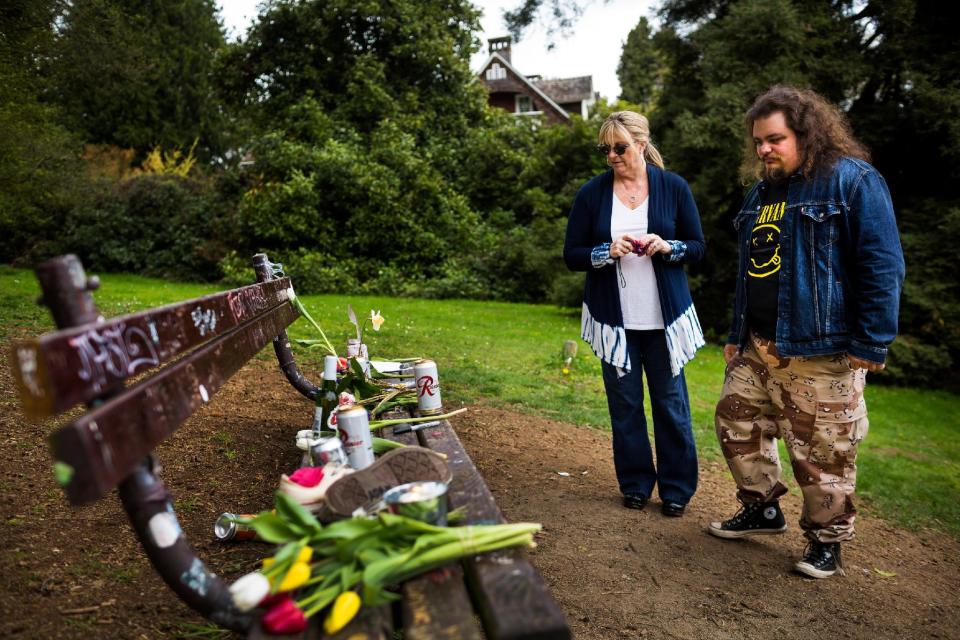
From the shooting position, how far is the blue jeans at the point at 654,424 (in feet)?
12.2

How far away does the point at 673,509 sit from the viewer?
3766 mm

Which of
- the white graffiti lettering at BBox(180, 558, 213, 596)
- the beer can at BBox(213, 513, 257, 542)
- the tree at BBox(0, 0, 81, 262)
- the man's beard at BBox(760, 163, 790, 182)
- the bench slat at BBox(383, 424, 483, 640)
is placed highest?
the tree at BBox(0, 0, 81, 262)

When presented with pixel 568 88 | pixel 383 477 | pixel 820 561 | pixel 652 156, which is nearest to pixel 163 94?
pixel 568 88

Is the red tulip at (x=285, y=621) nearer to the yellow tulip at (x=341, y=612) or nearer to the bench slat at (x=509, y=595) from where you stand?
the yellow tulip at (x=341, y=612)

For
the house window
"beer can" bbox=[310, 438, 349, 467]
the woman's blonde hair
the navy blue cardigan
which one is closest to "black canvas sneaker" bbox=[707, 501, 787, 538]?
the navy blue cardigan

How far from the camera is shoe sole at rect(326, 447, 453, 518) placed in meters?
1.88

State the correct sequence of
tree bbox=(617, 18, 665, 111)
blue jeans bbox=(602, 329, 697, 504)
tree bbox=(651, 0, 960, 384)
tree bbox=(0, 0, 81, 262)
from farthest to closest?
tree bbox=(617, 18, 665, 111) < tree bbox=(651, 0, 960, 384) < tree bbox=(0, 0, 81, 262) < blue jeans bbox=(602, 329, 697, 504)

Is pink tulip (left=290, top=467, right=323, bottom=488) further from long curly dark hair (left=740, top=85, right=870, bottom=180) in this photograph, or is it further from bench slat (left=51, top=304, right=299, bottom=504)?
long curly dark hair (left=740, top=85, right=870, bottom=180)

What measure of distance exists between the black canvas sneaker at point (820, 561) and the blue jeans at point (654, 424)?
69 centimetres

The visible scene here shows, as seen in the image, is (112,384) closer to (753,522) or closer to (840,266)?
(840,266)

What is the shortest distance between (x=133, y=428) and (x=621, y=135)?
9.22ft

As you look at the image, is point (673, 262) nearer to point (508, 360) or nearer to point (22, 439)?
point (22, 439)

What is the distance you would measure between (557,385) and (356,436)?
531cm

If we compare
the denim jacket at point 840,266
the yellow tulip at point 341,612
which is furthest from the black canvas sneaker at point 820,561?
the yellow tulip at point 341,612
